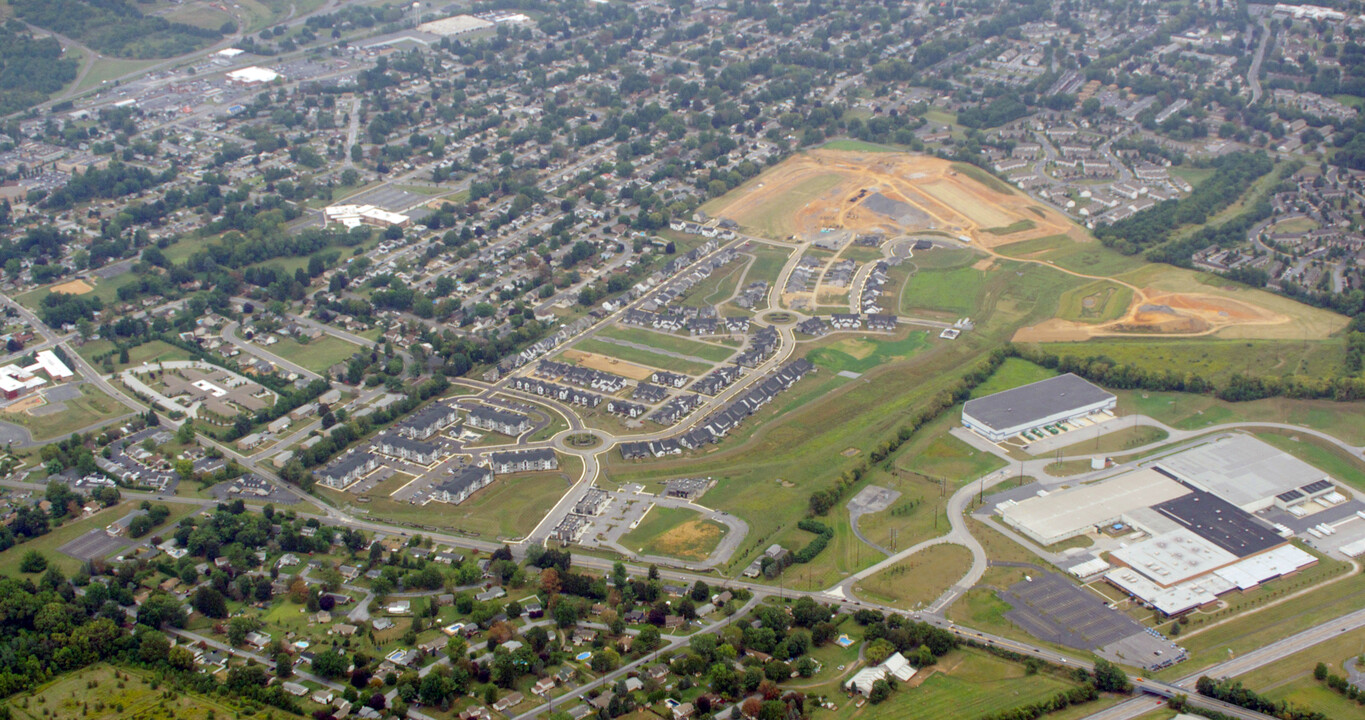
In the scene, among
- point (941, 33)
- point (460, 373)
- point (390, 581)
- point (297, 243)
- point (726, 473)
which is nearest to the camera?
point (390, 581)

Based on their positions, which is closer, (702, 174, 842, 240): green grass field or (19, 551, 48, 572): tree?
(19, 551, 48, 572): tree

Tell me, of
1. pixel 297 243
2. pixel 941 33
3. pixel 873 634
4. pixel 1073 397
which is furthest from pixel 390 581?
pixel 941 33

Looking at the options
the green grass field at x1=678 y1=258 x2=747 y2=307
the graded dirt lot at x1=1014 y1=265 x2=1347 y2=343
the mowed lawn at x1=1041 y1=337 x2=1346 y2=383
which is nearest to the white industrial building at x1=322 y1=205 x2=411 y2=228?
the green grass field at x1=678 y1=258 x2=747 y2=307

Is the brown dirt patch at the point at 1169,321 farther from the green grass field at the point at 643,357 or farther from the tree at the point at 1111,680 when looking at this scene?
the tree at the point at 1111,680

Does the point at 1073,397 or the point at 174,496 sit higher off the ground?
the point at 1073,397

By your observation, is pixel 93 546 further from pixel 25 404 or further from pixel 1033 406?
pixel 1033 406

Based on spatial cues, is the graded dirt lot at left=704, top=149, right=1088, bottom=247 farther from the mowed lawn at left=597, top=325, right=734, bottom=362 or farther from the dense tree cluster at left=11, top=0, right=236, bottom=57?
the dense tree cluster at left=11, top=0, right=236, bottom=57

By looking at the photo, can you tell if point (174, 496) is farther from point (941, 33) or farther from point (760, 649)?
point (941, 33)
